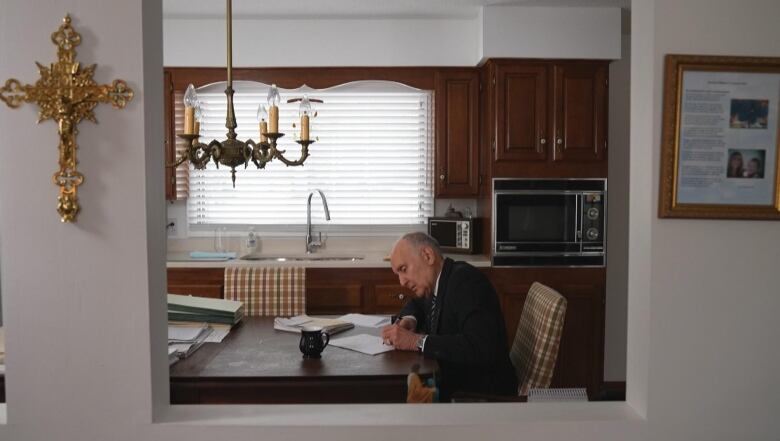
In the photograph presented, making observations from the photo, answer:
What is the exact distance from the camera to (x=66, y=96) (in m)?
1.34

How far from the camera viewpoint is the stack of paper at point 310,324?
262 cm

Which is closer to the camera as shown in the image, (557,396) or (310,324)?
(557,396)

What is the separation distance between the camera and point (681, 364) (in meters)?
1.46

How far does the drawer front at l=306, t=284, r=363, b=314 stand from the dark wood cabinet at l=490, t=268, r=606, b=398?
34.5 inches

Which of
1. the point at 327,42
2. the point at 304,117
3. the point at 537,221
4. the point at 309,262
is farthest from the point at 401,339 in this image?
the point at 327,42

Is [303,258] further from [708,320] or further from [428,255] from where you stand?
[708,320]

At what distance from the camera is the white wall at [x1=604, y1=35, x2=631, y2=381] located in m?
4.45

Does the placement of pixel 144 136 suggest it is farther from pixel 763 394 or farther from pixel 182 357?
pixel 763 394

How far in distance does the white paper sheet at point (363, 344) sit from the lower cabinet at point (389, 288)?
4.97 ft

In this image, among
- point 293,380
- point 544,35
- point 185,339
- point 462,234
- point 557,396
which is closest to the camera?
point 557,396

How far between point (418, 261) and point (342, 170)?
2102mm

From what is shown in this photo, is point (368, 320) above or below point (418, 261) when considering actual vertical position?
below

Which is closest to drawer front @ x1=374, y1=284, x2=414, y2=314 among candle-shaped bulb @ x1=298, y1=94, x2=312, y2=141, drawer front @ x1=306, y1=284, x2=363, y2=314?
drawer front @ x1=306, y1=284, x2=363, y2=314

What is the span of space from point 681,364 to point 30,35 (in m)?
1.60
